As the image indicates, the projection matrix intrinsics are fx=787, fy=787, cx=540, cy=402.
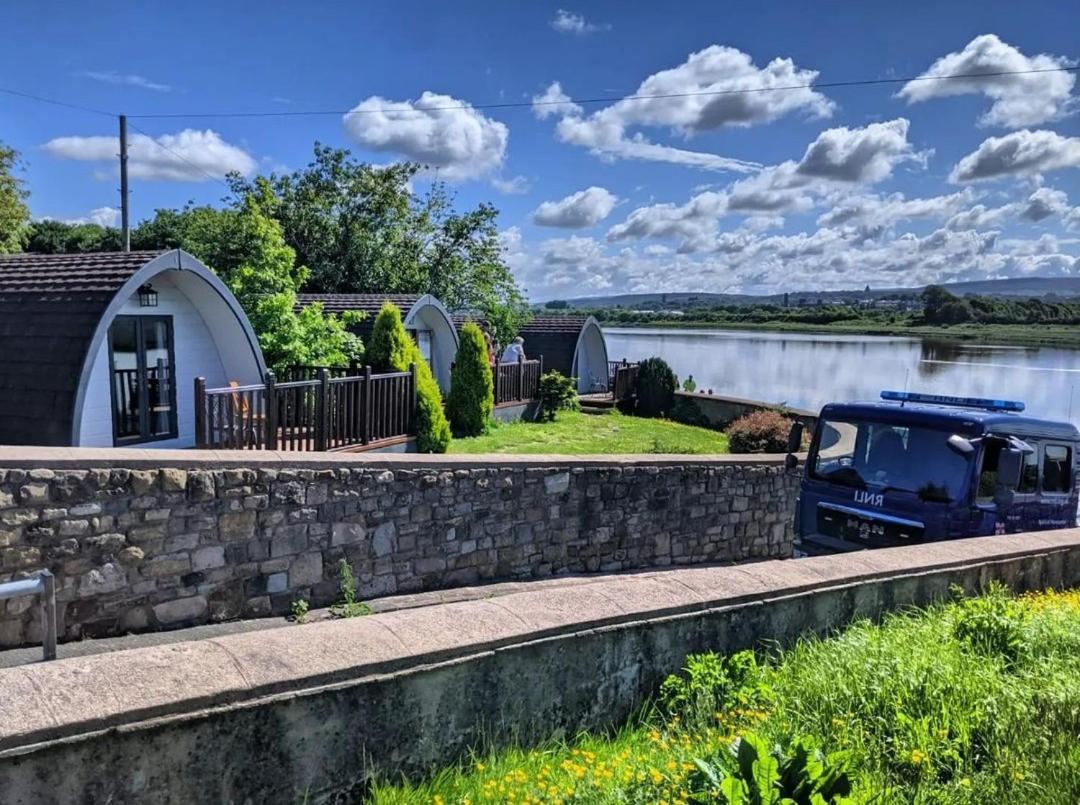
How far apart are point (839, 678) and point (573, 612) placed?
1271 mm

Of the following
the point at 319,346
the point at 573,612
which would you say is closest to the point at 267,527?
the point at 573,612

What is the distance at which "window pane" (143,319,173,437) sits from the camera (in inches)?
477

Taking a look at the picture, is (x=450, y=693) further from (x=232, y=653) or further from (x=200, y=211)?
(x=200, y=211)

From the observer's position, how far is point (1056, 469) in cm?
832

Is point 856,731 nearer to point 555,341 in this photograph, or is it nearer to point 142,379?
point 142,379

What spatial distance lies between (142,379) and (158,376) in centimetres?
38

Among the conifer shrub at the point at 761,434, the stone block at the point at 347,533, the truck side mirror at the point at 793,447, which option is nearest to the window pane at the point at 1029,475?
the truck side mirror at the point at 793,447

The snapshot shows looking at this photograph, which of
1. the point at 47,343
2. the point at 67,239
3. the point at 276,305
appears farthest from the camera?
the point at 67,239

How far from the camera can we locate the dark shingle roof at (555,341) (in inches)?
1166

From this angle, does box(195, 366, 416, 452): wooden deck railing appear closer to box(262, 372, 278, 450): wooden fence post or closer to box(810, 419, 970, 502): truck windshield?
box(262, 372, 278, 450): wooden fence post

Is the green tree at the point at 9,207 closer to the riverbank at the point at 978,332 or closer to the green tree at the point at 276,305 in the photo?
the green tree at the point at 276,305

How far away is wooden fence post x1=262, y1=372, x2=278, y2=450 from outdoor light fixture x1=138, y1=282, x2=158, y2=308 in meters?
2.47

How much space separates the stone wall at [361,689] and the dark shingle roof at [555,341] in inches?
998

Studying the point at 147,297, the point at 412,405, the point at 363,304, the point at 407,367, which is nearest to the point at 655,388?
the point at 363,304
